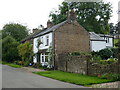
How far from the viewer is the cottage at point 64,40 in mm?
26406

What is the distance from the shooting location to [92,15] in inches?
1948

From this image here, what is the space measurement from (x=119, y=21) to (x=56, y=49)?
13.6 meters

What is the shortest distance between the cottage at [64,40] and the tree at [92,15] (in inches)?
760

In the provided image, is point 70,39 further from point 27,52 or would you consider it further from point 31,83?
point 31,83

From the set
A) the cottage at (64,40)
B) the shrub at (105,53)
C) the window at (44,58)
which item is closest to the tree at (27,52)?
the cottage at (64,40)

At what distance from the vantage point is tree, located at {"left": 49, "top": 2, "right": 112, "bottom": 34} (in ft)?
160

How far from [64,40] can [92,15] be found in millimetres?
25160

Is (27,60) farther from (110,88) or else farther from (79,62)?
(110,88)

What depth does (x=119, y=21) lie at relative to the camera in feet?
45.6

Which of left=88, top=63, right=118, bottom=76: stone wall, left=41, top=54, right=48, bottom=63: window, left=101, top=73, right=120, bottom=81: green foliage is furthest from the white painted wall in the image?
left=101, top=73, right=120, bottom=81: green foliage

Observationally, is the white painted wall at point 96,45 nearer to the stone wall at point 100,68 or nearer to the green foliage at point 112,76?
the stone wall at point 100,68

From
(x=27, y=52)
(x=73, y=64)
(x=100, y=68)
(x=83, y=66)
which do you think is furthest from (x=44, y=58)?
(x=100, y=68)

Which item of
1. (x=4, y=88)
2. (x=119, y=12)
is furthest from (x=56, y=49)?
(x=4, y=88)

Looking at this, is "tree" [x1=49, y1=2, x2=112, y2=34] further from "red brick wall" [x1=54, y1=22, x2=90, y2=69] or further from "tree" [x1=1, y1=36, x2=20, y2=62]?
"red brick wall" [x1=54, y1=22, x2=90, y2=69]
